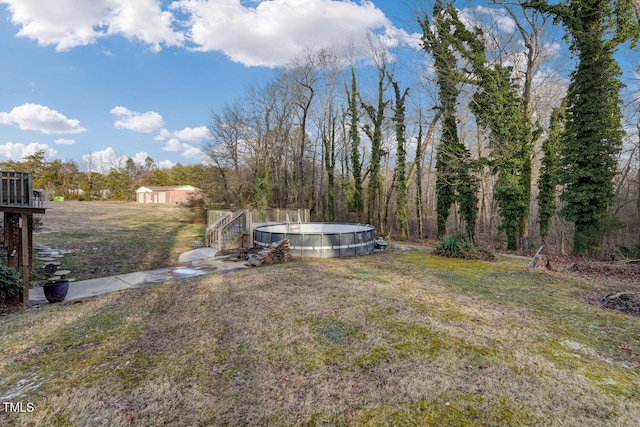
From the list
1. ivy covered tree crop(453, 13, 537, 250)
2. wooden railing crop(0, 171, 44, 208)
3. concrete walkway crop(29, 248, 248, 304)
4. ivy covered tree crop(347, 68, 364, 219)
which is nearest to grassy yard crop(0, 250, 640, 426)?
concrete walkway crop(29, 248, 248, 304)

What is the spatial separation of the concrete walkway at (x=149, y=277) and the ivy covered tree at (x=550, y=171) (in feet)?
40.1

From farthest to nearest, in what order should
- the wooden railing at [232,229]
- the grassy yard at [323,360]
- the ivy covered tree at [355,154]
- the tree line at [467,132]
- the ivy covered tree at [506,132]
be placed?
the ivy covered tree at [355,154], the ivy covered tree at [506,132], the wooden railing at [232,229], the tree line at [467,132], the grassy yard at [323,360]

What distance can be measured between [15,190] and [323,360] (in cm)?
662

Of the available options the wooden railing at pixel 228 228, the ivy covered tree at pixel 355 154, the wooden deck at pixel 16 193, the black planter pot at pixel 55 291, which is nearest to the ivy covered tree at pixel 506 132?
the ivy covered tree at pixel 355 154

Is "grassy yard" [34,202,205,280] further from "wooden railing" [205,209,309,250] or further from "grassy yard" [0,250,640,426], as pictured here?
"grassy yard" [0,250,640,426]

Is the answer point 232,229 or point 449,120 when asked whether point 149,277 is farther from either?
point 449,120

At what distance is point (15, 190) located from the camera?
5828mm

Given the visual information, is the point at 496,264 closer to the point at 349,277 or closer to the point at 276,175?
the point at 349,277

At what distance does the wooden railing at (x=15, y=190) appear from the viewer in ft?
18.8

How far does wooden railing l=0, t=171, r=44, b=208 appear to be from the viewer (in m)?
5.72

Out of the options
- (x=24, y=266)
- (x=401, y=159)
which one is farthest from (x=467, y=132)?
(x=24, y=266)

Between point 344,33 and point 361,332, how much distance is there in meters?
21.7

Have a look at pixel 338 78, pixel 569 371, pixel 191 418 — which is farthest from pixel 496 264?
pixel 338 78

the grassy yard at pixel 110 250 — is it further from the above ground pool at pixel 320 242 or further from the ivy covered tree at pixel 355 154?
the ivy covered tree at pixel 355 154
